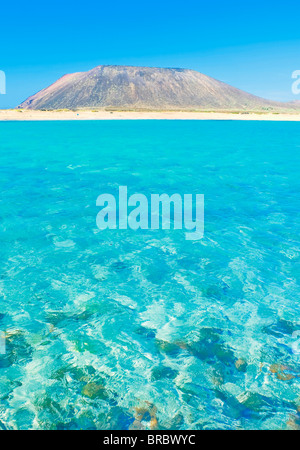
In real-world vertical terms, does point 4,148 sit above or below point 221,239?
above

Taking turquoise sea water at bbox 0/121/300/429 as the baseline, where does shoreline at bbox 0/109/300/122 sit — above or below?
above

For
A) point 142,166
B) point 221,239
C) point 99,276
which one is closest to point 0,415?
point 99,276

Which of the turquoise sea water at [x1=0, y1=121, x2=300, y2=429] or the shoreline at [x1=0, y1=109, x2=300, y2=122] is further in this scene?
the shoreline at [x1=0, y1=109, x2=300, y2=122]

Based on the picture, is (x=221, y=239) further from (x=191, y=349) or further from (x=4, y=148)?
(x=4, y=148)

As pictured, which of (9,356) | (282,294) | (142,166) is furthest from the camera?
(142,166)

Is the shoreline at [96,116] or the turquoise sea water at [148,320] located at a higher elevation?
the shoreline at [96,116]

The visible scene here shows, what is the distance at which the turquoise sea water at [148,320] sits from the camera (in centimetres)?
657

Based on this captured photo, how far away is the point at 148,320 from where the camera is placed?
9.28 metres

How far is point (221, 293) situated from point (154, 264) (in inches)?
116

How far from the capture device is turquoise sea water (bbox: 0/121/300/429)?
21.6 ft

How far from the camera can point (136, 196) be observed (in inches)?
883

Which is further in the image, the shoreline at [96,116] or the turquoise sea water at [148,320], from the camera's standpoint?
the shoreline at [96,116]

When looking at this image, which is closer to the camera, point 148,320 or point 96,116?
point 148,320

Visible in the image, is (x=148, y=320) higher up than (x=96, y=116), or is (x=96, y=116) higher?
(x=96, y=116)
